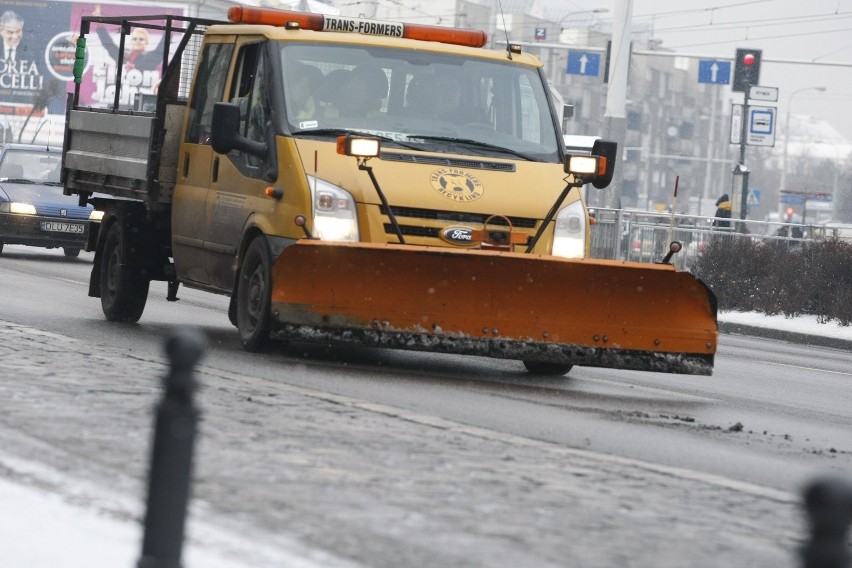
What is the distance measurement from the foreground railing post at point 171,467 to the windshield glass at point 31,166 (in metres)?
23.5

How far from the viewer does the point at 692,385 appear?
12.3 meters

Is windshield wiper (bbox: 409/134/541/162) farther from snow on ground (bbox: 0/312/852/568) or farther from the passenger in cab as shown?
snow on ground (bbox: 0/312/852/568)

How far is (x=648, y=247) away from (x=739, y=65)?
10.8 meters

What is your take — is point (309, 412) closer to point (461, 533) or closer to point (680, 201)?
point (461, 533)

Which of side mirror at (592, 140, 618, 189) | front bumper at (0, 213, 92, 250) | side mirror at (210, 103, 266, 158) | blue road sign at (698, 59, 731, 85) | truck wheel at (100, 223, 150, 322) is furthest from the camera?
blue road sign at (698, 59, 731, 85)

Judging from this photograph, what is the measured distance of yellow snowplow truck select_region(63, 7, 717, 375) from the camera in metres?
10.5

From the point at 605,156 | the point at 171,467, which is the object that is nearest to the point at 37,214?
the point at 605,156

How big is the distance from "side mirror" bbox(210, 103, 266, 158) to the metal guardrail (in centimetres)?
1421

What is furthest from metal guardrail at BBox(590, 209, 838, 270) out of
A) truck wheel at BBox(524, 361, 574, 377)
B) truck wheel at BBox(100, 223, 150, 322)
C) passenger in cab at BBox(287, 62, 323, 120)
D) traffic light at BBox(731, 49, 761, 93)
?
passenger in cab at BBox(287, 62, 323, 120)

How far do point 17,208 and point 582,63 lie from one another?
24.4 meters

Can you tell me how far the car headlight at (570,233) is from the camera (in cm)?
1127

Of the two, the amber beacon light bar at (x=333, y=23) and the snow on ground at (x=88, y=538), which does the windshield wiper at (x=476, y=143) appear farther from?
the snow on ground at (x=88, y=538)

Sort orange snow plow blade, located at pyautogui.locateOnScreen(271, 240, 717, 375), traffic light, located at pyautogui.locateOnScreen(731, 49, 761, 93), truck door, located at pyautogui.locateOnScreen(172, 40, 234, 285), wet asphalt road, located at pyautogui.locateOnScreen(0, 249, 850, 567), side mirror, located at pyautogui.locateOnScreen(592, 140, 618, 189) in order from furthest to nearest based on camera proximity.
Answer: traffic light, located at pyautogui.locateOnScreen(731, 49, 761, 93), truck door, located at pyautogui.locateOnScreen(172, 40, 234, 285), side mirror, located at pyautogui.locateOnScreen(592, 140, 618, 189), orange snow plow blade, located at pyautogui.locateOnScreen(271, 240, 717, 375), wet asphalt road, located at pyautogui.locateOnScreen(0, 249, 850, 567)

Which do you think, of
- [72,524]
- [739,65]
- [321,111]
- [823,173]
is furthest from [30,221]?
[823,173]
